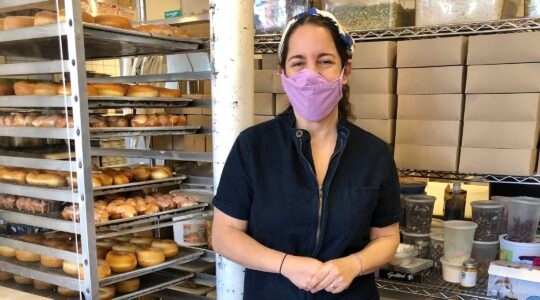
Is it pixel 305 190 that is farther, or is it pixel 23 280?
pixel 23 280

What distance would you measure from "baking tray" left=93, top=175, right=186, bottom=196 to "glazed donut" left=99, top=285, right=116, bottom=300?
0.29 metres

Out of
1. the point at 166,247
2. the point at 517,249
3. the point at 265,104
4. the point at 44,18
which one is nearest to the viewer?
the point at 44,18

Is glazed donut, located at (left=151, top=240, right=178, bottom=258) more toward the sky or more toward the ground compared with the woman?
more toward the ground

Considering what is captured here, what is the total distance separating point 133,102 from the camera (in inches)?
54.2

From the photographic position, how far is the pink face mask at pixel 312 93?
1.11 metres

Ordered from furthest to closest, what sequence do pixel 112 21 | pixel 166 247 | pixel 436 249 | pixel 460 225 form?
pixel 436 249
pixel 460 225
pixel 166 247
pixel 112 21

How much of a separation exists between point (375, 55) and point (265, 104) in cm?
55

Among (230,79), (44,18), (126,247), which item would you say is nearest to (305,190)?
(230,79)

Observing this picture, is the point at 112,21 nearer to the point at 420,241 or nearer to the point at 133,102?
the point at 133,102

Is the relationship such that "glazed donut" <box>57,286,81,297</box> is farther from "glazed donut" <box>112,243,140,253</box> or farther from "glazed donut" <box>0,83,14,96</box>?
"glazed donut" <box>0,83,14,96</box>

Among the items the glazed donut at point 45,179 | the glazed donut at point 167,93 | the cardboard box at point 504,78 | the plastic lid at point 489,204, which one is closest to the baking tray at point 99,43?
the glazed donut at point 167,93

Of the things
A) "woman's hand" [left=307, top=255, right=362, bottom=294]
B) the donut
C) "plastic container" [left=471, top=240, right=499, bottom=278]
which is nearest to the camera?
"woman's hand" [left=307, top=255, right=362, bottom=294]

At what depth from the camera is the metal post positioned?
1255 millimetres

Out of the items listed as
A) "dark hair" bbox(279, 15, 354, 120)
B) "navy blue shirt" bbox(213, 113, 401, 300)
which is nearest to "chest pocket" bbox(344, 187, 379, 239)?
"navy blue shirt" bbox(213, 113, 401, 300)
